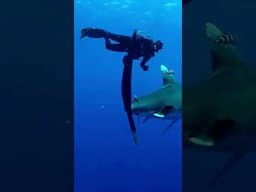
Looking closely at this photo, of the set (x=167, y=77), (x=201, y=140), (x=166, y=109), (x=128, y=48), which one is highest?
(x=128, y=48)

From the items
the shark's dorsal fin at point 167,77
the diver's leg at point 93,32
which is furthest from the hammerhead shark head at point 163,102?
the diver's leg at point 93,32

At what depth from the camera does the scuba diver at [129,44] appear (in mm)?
1921

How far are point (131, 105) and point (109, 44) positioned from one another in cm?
27

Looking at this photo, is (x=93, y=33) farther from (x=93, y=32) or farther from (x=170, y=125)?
(x=170, y=125)

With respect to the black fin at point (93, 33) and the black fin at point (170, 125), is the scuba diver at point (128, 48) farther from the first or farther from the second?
the black fin at point (170, 125)

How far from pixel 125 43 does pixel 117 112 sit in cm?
28

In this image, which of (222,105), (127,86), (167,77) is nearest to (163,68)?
(167,77)

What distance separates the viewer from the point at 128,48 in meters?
1.95

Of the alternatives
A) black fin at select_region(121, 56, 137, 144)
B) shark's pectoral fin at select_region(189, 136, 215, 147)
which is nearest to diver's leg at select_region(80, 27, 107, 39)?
black fin at select_region(121, 56, 137, 144)

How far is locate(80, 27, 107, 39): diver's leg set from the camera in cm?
191
